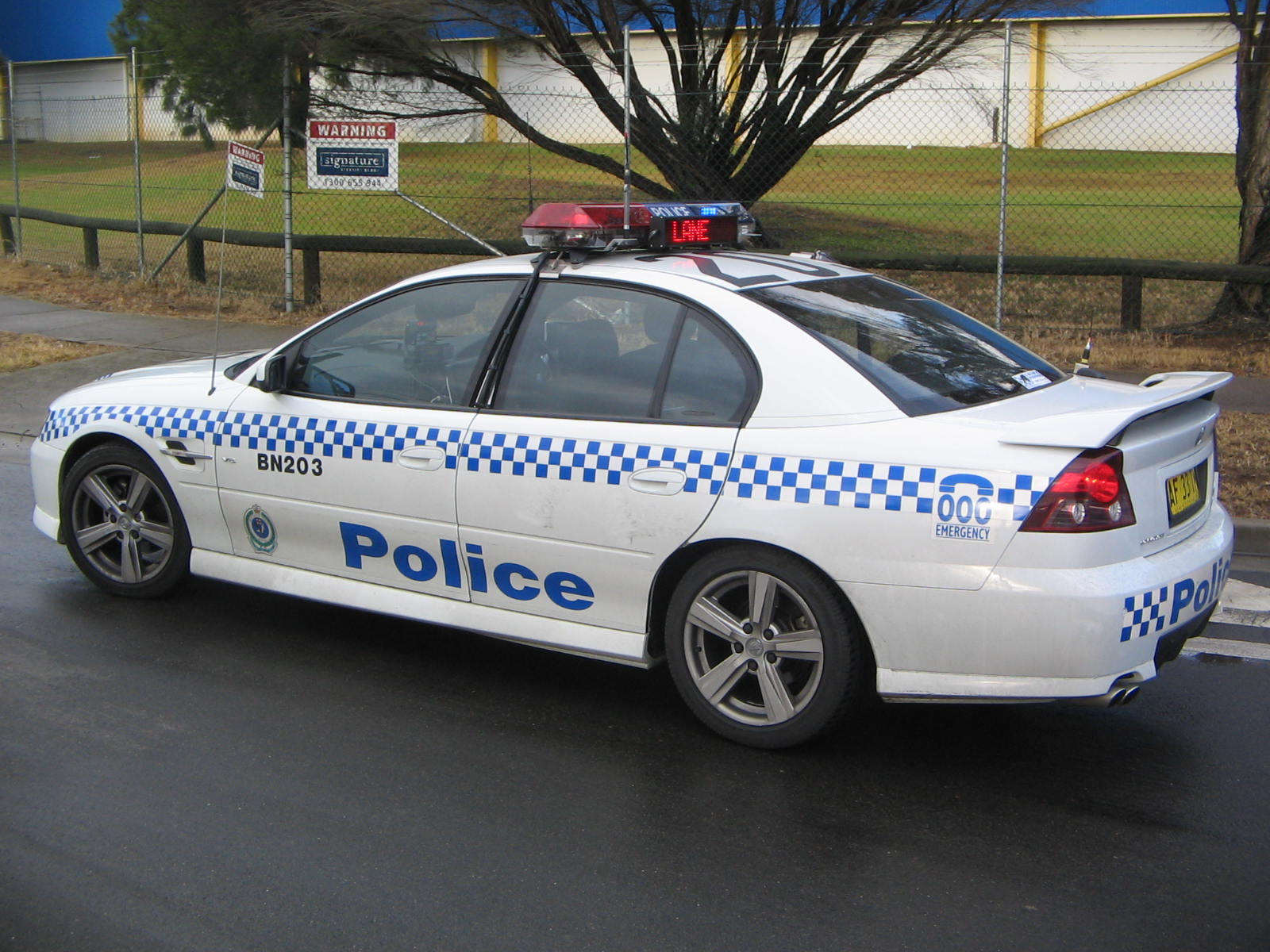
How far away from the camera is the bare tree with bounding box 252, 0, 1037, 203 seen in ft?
39.9

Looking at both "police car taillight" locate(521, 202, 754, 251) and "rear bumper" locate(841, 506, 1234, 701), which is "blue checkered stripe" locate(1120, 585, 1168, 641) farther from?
"police car taillight" locate(521, 202, 754, 251)

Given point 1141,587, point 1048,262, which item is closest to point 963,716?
point 1141,587

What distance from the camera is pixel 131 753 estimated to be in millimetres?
4227

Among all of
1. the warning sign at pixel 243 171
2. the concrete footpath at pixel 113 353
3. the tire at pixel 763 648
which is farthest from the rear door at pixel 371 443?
the concrete footpath at pixel 113 353

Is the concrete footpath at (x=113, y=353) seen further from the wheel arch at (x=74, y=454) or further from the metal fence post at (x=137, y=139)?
the wheel arch at (x=74, y=454)

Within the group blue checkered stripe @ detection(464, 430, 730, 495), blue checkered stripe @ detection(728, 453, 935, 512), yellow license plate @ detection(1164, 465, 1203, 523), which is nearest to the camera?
blue checkered stripe @ detection(728, 453, 935, 512)

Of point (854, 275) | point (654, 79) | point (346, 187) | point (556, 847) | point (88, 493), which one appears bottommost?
point (556, 847)

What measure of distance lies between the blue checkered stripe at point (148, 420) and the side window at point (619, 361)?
53.0 inches

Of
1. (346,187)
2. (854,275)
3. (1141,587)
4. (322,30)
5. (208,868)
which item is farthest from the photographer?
(322,30)

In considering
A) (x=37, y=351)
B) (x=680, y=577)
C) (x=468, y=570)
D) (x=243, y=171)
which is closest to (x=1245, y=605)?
(x=680, y=577)

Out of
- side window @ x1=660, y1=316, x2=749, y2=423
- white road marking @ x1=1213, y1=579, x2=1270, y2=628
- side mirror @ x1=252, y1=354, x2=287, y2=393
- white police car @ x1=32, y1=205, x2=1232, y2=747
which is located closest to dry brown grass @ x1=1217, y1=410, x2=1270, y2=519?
white road marking @ x1=1213, y1=579, x2=1270, y2=628

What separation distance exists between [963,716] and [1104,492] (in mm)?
1194

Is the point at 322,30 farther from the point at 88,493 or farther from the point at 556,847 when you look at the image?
the point at 556,847

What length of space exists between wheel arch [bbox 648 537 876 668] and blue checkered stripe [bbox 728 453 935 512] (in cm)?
17
